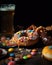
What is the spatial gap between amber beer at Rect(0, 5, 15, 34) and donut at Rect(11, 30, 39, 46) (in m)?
0.31

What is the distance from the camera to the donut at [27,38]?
1.51 metres

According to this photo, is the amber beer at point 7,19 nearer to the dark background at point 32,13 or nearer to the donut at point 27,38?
the dark background at point 32,13

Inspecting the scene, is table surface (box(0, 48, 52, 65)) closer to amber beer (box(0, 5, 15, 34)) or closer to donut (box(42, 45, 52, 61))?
donut (box(42, 45, 52, 61))

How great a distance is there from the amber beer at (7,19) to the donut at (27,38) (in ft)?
1.00

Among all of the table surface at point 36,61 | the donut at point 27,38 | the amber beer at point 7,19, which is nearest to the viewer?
the table surface at point 36,61

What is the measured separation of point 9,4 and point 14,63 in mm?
717

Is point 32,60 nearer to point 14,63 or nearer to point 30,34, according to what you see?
point 14,63

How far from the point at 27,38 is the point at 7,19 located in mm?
424

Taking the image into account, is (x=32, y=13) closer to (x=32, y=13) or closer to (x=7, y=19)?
(x=32, y=13)

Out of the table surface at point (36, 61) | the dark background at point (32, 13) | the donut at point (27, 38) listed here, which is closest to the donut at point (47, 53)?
the table surface at point (36, 61)

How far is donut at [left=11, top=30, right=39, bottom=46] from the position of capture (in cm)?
151

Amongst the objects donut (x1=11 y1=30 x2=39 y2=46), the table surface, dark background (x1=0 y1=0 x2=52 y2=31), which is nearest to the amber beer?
dark background (x1=0 y1=0 x2=52 y2=31)

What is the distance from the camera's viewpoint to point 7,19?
1891 mm

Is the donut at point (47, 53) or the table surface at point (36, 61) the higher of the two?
the donut at point (47, 53)
